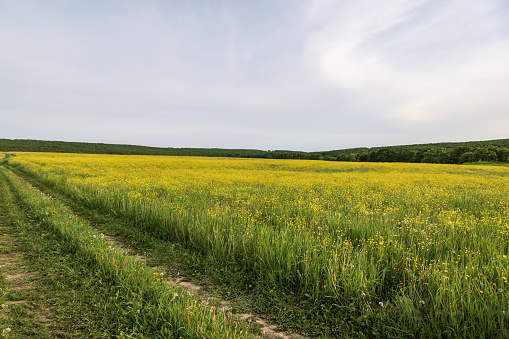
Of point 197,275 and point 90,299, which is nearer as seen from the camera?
point 90,299

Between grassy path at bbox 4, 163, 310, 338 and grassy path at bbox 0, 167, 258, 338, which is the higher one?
grassy path at bbox 0, 167, 258, 338

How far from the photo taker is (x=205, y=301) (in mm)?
3768

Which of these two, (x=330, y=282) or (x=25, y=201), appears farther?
(x=25, y=201)

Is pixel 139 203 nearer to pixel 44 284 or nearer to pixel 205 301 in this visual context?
pixel 44 284

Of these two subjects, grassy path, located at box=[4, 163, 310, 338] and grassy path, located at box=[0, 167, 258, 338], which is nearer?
grassy path, located at box=[0, 167, 258, 338]

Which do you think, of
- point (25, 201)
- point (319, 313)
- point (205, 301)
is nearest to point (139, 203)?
point (25, 201)

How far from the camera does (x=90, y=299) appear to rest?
361 cm

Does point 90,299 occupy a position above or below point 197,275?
above

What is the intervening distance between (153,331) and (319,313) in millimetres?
2314

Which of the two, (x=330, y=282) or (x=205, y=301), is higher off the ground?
(x=330, y=282)

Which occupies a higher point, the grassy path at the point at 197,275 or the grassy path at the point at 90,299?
the grassy path at the point at 90,299

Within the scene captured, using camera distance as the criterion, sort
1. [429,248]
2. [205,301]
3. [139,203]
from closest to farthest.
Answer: [205,301] < [429,248] < [139,203]

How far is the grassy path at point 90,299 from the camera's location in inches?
118

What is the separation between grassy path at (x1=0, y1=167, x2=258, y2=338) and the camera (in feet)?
9.87
